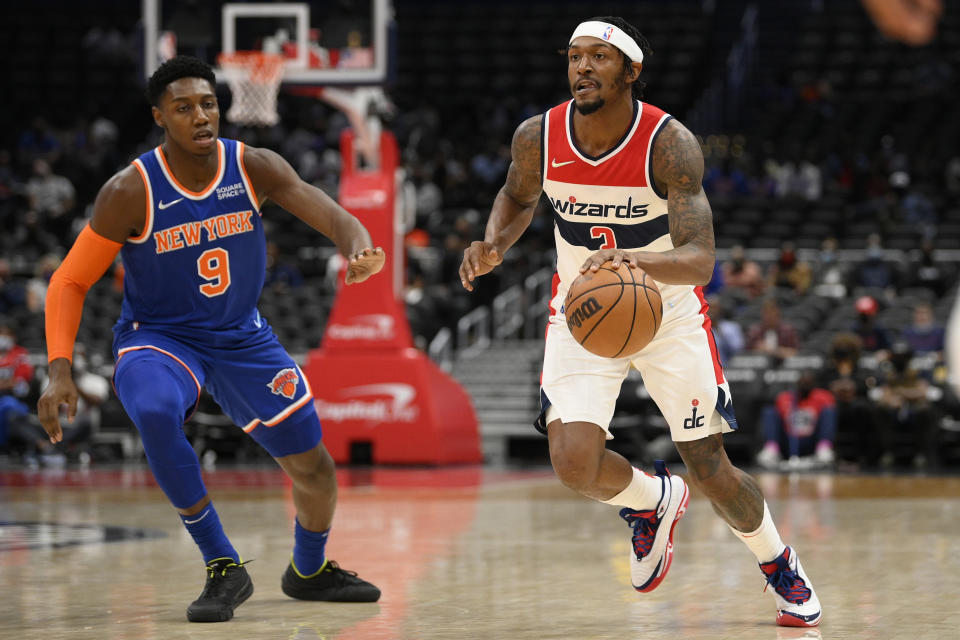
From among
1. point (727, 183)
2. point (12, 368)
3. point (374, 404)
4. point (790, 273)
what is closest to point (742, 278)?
point (790, 273)

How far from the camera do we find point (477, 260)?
4.66m

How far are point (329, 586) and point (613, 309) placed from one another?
1719 millimetres

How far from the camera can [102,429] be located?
14.8 metres

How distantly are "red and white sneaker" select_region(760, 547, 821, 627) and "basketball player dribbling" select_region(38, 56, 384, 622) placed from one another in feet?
4.93

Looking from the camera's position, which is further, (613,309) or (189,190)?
(189,190)

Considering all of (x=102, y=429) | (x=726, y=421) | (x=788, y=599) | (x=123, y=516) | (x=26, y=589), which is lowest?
(x=102, y=429)

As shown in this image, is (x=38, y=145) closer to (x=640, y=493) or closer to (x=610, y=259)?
(x=640, y=493)

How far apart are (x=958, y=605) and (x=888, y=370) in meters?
9.01

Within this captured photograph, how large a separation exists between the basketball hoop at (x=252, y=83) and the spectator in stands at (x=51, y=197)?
24.7 ft

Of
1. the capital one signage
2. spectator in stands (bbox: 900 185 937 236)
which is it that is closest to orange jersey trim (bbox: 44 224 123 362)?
the capital one signage

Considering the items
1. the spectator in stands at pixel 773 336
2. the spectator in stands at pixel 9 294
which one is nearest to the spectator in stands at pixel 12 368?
the spectator in stands at pixel 9 294

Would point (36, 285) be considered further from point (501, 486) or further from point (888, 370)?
point (888, 370)


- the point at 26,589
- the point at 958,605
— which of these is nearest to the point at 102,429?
the point at 26,589

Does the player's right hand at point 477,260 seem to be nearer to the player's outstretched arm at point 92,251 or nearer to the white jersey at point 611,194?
the white jersey at point 611,194
